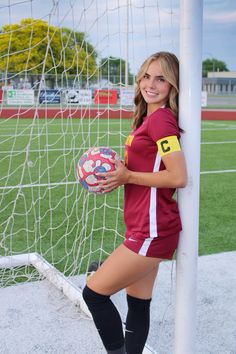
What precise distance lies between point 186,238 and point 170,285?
5.33 ft

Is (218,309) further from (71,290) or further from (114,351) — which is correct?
(114,351)

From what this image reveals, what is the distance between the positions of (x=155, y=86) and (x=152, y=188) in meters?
0.46

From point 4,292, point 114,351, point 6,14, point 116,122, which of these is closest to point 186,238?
point 114,351

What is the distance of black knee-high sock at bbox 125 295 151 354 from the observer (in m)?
2.45

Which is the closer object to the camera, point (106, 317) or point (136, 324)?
point (106, 317)

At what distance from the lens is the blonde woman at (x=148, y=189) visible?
211 cm

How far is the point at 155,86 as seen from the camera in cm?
223

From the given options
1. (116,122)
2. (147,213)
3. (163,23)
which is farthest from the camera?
(116,122)

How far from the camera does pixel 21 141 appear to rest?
14.2 meters

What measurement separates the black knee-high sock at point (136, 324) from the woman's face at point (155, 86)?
957 mm

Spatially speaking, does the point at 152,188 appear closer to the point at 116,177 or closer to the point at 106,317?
the point at 116,177

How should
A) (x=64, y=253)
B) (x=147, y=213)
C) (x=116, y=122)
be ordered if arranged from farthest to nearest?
(x=116, y=122), (x=64, y=253), (x=147, y=213)

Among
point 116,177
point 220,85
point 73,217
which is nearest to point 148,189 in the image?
point 116,177

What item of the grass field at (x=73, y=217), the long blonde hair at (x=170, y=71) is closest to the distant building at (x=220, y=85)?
the grass field at (x=73, y=217)
